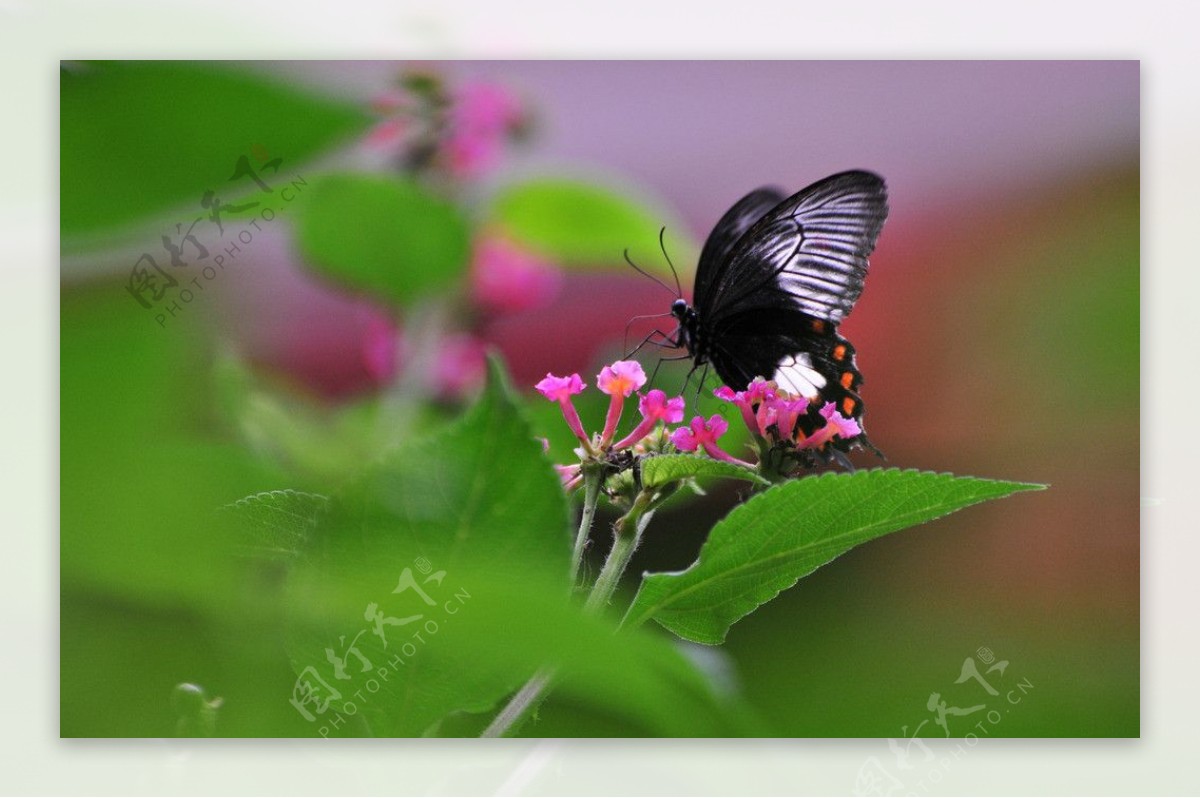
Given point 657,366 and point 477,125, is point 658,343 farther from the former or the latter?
point 477,125

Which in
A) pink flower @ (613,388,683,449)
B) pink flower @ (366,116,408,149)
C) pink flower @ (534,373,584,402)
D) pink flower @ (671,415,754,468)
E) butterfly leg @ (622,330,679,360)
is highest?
pink flower @ (366,116,408,149)

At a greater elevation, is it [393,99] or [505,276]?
[393,99]

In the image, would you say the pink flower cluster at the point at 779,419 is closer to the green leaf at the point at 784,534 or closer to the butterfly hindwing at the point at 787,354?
the green leaf at the point at 784,534
